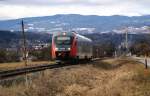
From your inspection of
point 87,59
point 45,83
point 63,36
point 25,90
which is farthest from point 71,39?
point 25,90

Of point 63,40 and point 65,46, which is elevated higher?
point 63,40

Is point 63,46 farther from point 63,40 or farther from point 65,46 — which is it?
point 63,40

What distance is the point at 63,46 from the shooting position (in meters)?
50.6

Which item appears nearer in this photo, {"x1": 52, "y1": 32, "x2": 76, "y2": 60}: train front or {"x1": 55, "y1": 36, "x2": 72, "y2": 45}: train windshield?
{"x1": 52, "y1": 32, "x2": 76, "y2": 60}: train front

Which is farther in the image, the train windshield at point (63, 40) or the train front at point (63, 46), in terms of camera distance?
the train windshield at point (63, 40)

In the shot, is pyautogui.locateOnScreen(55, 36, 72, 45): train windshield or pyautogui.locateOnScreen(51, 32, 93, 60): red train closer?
pyautogui.locateOnScreen(51, 32, 93, 60): red train

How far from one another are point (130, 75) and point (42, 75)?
828 cm

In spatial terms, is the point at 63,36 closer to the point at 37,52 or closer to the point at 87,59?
the point at 87,59

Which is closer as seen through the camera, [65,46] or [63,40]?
[65,46]

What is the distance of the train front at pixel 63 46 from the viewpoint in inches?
1977

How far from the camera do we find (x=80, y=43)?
54.9 meters

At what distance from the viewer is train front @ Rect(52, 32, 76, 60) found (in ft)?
165

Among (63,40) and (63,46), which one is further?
(63,40)

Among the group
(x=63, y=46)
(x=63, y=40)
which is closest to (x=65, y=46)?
(x=63, y=46)
